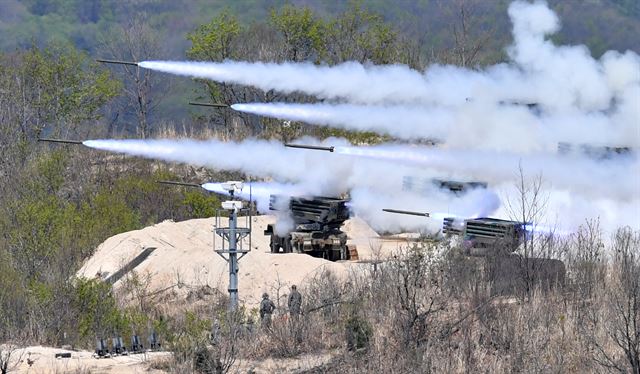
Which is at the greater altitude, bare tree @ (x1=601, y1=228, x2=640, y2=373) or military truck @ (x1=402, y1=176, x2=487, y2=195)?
military truck @ (x1=402, y1=176, x2=487, y2=195)

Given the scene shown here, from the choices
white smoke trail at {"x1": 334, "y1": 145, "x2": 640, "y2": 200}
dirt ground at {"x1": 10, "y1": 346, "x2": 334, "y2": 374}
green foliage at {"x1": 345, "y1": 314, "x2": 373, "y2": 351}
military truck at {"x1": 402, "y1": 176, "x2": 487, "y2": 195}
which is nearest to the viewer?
dirt ground at {"x1": 10, "y1": 346, "x2": 334, "y2": 374}

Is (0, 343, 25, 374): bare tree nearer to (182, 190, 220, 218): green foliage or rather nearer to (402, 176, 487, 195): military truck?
(402, 176, 487, 195): military truck

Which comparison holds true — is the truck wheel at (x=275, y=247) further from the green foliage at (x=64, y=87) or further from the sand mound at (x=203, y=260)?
the green foliage at (x=64, y=87)

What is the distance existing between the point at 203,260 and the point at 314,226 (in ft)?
10.9

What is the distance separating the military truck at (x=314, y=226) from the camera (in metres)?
51.2

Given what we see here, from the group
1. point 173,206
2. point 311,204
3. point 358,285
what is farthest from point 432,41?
point 358,285

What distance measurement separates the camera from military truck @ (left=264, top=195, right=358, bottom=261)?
168 ft

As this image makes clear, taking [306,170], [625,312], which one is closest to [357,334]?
[625,312]

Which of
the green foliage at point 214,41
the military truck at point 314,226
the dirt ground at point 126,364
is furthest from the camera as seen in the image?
the green foliage at point 214,41

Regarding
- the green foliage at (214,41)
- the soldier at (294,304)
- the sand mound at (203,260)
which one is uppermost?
the green foliage at (214,41)

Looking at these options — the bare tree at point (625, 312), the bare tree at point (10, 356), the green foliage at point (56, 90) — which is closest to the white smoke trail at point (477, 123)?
the bare tree at point (625, 312)

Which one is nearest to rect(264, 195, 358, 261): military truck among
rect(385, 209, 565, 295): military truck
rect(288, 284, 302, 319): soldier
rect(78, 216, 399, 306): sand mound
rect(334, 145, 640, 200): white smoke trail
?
rect(78, 216, 399, 306): sand mound

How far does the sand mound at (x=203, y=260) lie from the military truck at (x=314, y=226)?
0.78 meters

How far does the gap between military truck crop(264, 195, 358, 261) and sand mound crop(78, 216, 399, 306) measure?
780 mm
